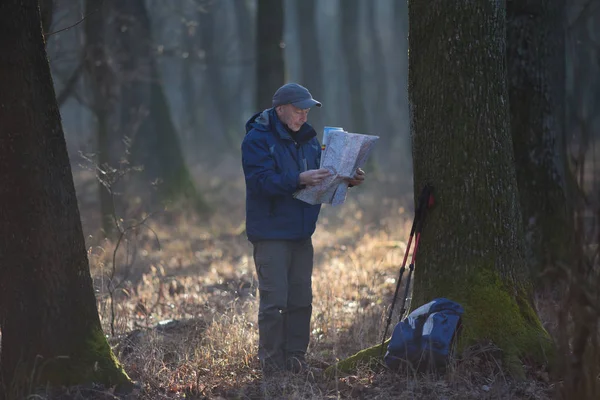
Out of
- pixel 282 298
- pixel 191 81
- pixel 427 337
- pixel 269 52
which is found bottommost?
pixel 427 337

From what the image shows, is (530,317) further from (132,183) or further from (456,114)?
(132,183)

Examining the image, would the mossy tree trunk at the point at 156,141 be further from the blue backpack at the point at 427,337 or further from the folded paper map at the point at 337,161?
the blue backpack at the point at 427,337

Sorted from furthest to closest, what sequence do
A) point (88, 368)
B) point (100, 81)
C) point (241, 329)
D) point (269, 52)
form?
1. point (269, 52)
2. point (100, 81)
3. point (241, 329)
4. point (88, 368)

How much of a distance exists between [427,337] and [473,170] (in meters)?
1.14

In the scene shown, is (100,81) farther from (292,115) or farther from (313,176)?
(313,176)

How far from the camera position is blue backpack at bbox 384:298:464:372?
16.1ft

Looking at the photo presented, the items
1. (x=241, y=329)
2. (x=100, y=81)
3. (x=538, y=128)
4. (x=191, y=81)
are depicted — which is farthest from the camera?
(x=191, y=81)

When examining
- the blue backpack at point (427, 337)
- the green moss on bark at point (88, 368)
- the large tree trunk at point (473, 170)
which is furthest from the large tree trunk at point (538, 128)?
the green moss on bark at point (88, 368)

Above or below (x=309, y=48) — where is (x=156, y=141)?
below

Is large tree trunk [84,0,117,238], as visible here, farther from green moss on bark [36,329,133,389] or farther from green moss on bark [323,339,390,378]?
green moss on bark [323,339,390,378]

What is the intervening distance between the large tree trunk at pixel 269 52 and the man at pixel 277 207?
320 inches

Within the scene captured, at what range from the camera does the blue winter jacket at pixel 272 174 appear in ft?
18.0

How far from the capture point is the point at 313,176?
534 centimetres

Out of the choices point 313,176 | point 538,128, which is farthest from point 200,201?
point 313,176
